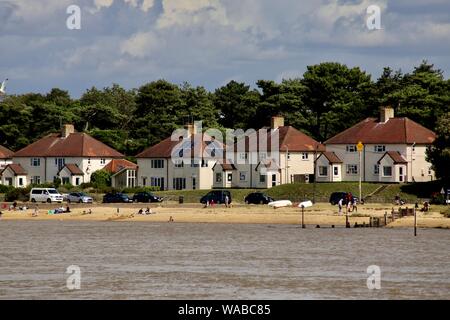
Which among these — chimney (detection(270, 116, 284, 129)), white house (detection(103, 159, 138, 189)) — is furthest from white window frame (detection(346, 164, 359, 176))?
white house (detection(103, 159, 138, 189))

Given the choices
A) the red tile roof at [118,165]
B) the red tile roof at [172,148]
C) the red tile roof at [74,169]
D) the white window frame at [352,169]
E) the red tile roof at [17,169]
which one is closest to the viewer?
the white window frame at [352,169]

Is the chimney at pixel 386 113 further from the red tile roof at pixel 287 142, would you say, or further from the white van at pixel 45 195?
the white van at pixel 45 195

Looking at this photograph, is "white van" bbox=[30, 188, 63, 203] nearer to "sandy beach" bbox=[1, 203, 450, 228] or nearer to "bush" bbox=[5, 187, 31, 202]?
"bush" bbox=[5, 187, 31, 202]

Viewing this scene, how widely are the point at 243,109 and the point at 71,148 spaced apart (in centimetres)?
3451

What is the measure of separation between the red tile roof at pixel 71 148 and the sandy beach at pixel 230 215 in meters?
28.6

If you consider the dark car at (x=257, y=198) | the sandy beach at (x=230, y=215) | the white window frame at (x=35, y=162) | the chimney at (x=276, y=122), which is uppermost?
the chimney at (x=276, y=122)

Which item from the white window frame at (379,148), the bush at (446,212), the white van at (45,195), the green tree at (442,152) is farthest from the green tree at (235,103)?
the bush at (446,212)

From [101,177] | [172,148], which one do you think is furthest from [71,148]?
[172,148]

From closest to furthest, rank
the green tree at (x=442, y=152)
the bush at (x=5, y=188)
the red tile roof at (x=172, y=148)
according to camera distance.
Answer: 1. the green tree at (x=442, y=152)
2. the bush at (x=5, y=188)
3. the red tile roof at (x=172, y=148)

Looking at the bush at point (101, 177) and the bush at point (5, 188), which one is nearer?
the bush at point (5, 188)

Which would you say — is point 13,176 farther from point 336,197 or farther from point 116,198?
point 336,197

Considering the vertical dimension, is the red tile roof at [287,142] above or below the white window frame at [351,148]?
above

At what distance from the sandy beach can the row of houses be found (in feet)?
58.1

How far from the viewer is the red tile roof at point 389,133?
377ft
